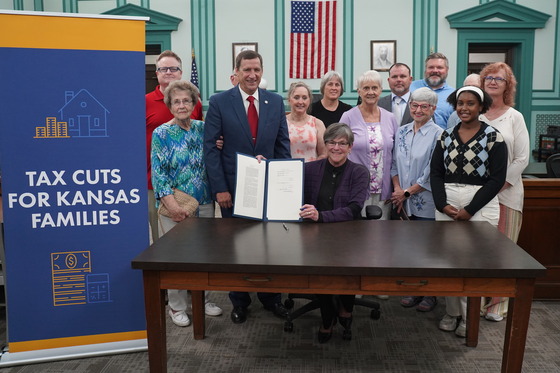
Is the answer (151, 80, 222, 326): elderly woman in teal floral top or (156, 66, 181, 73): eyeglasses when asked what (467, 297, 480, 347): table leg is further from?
(156, 66, 181, 73): eyeglasses

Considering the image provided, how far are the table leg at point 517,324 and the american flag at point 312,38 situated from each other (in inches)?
269

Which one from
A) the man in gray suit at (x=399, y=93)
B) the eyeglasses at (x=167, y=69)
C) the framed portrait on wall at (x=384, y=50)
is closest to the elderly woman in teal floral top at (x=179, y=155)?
the eyeglasses at (x=167, y=69)

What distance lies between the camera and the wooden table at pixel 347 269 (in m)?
2.08

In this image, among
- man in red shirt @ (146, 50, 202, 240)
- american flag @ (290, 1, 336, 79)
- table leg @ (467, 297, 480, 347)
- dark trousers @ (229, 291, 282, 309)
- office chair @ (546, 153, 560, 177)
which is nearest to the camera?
table leg @ (467, 297, 480, 347)

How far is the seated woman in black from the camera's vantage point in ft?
9.78

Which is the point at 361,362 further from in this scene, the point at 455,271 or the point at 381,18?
the point at 381,18

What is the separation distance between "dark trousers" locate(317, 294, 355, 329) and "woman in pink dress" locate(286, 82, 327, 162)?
102 centimetres

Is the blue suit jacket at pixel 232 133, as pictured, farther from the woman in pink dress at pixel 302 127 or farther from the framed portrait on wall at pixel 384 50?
the framed portrait on wall at pixel 384 50

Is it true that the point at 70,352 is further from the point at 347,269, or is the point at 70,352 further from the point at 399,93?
the point at 399,93

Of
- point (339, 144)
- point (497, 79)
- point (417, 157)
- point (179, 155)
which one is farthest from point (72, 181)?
point (497, 79)

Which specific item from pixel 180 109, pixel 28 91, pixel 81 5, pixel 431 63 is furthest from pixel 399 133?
pixel 81 5

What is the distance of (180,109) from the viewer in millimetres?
3023

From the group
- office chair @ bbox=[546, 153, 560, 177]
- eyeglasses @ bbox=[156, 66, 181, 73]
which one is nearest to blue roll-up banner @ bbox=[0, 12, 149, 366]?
eyeglasses @ bbox=[156, 66, 181, 73]

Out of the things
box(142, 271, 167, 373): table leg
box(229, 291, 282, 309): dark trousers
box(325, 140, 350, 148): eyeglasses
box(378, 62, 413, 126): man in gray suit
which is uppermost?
box(378, 62, 413, 126): man in gray suit
